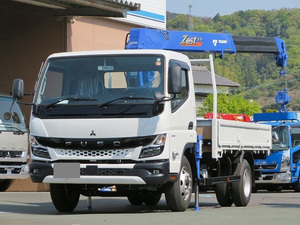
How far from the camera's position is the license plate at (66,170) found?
12.0 m

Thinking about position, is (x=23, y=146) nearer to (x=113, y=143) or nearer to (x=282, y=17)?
(x=113, y=143)

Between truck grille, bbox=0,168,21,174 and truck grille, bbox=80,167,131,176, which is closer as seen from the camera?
truck grille, bbox=80,167,131,176

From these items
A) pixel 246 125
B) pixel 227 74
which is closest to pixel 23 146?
pixel 246 125

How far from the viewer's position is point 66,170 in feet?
39.7

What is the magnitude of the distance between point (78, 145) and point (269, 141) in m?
6.01

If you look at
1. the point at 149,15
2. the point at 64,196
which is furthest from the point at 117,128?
the point at 149,15

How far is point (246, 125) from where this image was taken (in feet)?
50.0

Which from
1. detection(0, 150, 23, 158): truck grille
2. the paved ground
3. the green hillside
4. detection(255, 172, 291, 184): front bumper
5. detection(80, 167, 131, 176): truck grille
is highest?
the green hillside

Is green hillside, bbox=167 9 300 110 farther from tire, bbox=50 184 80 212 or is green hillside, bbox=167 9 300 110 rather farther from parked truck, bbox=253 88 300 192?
tire, bbox=50 184 80 212

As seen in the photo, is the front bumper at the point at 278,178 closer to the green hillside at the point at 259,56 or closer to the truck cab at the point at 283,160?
the truck cab at the point at 283,160

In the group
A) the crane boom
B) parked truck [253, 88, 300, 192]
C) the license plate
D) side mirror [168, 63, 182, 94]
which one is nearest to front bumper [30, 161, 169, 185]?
the license plate

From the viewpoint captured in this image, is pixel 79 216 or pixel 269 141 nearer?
pixel 79 216

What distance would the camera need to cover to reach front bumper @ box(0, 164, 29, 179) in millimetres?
18781

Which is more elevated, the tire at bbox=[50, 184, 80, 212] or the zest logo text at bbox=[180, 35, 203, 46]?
the zest logo text at bbox=[180, 35, 203, 46]
